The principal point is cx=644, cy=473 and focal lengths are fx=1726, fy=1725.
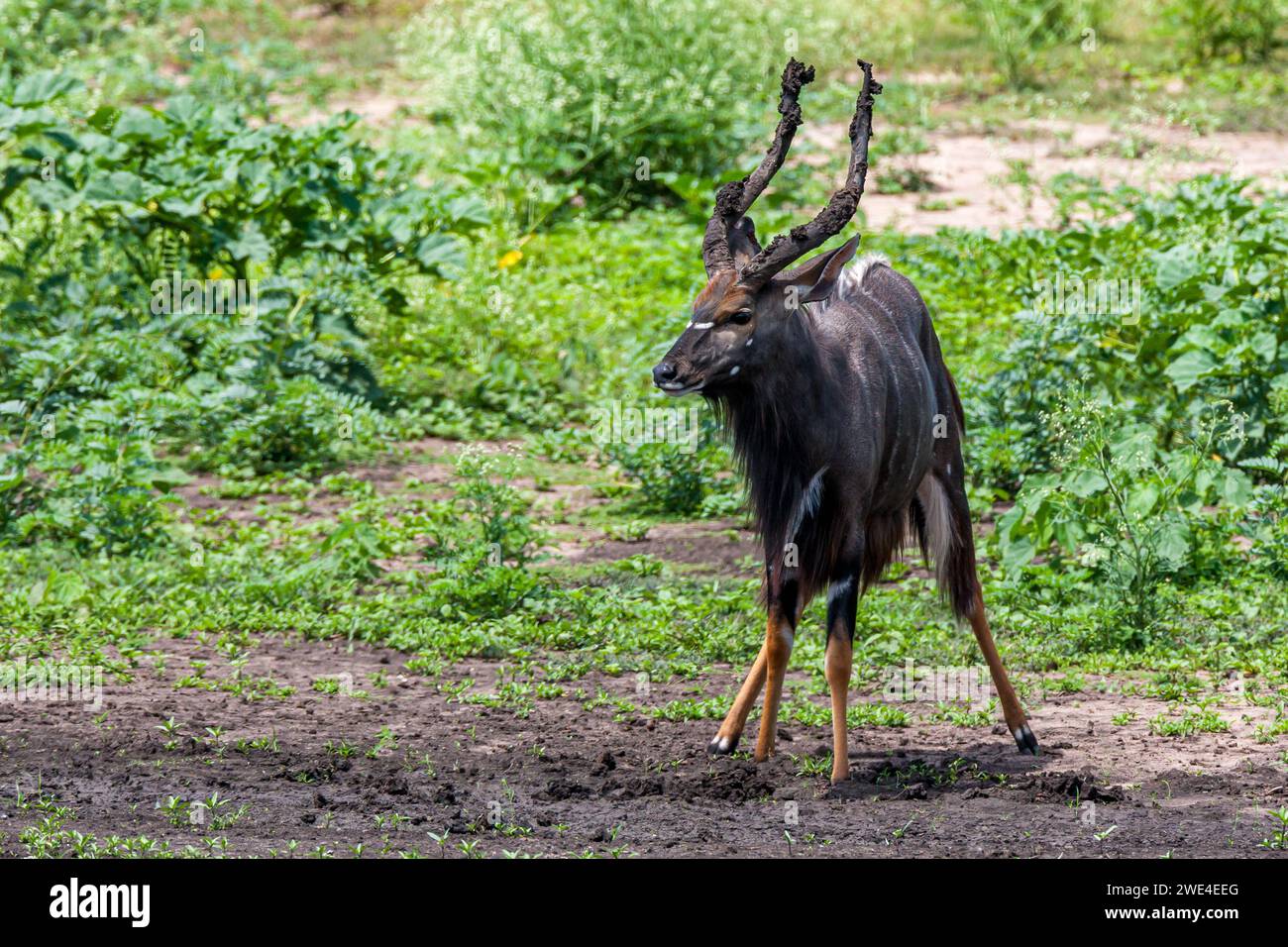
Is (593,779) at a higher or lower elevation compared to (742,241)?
lower

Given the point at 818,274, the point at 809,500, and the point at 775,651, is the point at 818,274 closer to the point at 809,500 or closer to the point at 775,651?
the point at 809,500

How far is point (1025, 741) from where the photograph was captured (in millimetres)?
6133

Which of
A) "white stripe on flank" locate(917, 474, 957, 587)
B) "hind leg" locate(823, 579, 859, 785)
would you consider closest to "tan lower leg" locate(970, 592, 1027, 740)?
"white stripe on flank" locate(917, 474, 957, 587)

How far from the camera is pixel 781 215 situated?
12453mm

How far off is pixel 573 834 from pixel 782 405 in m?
1.54

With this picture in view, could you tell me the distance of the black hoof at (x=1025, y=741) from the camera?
612 cm

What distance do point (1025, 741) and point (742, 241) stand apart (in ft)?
6.70

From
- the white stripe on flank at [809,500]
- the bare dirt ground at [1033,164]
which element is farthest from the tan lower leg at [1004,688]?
the bare dirt ground at [1033,164]

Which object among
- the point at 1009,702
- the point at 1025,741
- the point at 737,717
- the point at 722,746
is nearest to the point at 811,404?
the point at 737,717

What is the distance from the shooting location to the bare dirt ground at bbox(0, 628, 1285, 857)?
5027mm

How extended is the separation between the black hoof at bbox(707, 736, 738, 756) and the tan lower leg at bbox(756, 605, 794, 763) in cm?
14

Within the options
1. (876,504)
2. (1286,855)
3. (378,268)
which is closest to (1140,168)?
(378,268)

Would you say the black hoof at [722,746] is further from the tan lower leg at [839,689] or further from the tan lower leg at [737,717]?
the tan lower leg at [839,689]

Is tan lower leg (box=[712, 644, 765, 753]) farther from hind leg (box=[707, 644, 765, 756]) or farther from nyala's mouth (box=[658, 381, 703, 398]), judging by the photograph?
nyala's mouth (box=[658, 381, 703, 398])
